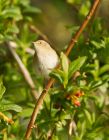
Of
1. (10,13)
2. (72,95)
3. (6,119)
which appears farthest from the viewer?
(10,13)

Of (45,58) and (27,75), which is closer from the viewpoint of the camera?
(45,58)

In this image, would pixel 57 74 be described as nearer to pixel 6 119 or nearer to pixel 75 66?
pixel 75 66

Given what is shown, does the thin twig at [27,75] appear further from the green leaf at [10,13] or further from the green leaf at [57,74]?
the green leaf at [57,74]

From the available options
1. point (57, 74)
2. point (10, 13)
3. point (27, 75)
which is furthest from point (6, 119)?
point (27, 75)

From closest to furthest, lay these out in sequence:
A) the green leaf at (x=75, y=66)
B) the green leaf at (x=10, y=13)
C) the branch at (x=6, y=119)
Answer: the branch at (x=6, y=119) → the green leaf at (x=75, y=66) → the green leaf at (x=10, y=13)

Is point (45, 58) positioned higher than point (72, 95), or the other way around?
point (45, 58)

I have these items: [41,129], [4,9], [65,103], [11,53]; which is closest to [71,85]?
[65,103]

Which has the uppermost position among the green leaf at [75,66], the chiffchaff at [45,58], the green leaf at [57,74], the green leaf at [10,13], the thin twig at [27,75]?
the green leaf at [10,13]

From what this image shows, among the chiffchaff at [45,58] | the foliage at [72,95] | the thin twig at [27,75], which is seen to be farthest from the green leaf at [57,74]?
the thin twig at [27,75]

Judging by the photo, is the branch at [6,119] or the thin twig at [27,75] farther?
the thin twig at [27,75]

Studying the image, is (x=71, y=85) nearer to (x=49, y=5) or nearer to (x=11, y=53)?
(x=11, y=53)
